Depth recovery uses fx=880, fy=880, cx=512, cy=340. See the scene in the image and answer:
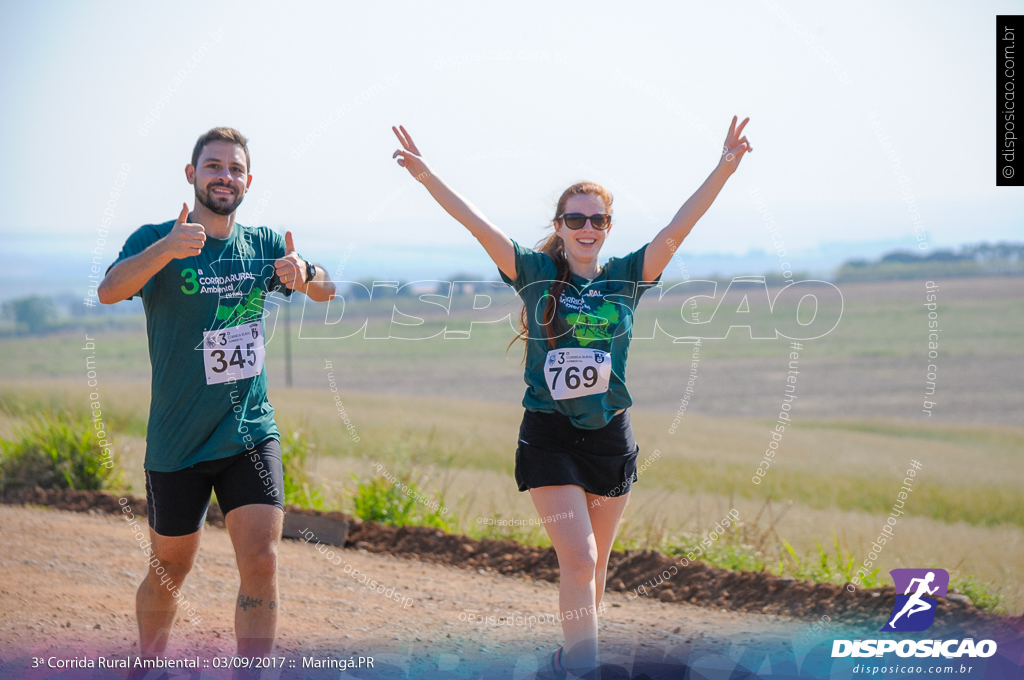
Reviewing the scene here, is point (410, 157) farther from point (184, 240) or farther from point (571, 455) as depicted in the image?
point (571, 455)

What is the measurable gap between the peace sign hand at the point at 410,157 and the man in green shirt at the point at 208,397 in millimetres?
692

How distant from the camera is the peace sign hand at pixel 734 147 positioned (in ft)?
13.2

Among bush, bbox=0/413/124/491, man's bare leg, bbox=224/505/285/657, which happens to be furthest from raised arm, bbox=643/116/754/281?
bush, bbox=0/413/124/491

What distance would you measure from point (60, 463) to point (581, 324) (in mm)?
5976

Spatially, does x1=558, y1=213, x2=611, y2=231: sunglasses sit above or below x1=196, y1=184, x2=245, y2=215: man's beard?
below

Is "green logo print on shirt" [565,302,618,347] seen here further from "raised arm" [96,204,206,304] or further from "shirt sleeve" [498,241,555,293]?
"raised arm" [96,204,206,304]

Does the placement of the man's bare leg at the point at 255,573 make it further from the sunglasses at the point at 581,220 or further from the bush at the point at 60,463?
the bush at the point at 60,463

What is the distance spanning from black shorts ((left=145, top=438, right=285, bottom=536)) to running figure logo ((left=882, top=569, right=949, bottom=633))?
3.71m

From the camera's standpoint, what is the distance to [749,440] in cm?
1775

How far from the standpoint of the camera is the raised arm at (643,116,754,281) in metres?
3.84

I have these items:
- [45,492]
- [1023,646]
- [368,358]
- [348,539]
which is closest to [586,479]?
[1023,646]

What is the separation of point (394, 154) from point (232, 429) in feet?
4.74

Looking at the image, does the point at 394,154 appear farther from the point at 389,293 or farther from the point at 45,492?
the point at 45,492

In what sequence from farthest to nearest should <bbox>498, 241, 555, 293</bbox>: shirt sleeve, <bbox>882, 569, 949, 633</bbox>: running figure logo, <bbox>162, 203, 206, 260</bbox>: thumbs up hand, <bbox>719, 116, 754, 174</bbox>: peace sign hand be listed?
<bbox>882, 569, 949, 633</bbox>: running figure logo → <bbox>719, 116, 754, 174</bbox>: peace sign hand → <bbox>498, 241, 555, 293</bbox>: shirt sleeve → <bbox>162, 203, 206, 260</bbox>: thumbs up hand
